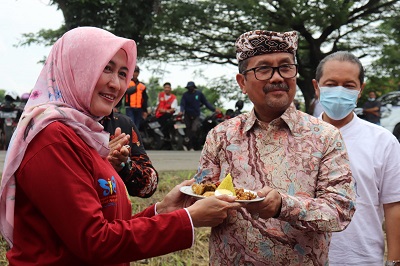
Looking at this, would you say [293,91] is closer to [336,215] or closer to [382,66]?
[336,215]

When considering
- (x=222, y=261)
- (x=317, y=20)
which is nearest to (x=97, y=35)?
(x=222, y=261)

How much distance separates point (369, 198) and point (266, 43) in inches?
41.9

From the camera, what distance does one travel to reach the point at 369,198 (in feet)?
9.45

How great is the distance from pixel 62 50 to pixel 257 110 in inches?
35.8

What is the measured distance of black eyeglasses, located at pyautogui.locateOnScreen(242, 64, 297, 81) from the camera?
7.88 feet

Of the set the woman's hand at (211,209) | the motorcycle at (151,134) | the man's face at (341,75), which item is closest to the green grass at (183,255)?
the man's face at (341,75)

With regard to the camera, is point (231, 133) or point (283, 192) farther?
point (231, 133)

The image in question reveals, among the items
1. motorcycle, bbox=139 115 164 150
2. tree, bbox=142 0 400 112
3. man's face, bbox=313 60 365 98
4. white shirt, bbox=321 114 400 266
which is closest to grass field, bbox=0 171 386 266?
white shirt, bbox=321 114 400 266

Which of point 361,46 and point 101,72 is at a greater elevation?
point 361,46

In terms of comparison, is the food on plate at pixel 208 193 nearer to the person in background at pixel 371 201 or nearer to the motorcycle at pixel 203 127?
the person in background at pixel 371 201

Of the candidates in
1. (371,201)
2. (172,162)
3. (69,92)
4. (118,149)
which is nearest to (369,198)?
(371,201)

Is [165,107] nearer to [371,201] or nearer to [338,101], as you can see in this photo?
[338,101]

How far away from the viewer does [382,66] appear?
1912 cm

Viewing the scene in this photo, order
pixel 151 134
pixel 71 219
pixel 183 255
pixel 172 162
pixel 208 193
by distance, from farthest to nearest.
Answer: pixel 151 134 → pixel 172 162 → pixel 183 255 → pixel 208 193 → pixel 71 219
